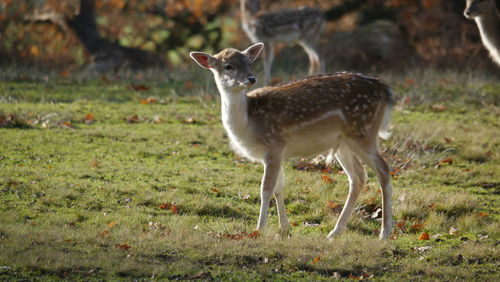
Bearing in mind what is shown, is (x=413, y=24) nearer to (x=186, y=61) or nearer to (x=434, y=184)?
(x=186, y=61)

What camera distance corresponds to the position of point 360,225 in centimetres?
815

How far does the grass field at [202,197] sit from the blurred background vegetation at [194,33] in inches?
216

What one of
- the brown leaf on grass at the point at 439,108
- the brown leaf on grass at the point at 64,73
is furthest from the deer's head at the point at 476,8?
the brown leaf on grass at the point at 64,73

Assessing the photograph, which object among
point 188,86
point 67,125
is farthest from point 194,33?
point 67,125

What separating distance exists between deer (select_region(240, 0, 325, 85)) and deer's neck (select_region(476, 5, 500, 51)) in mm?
5596

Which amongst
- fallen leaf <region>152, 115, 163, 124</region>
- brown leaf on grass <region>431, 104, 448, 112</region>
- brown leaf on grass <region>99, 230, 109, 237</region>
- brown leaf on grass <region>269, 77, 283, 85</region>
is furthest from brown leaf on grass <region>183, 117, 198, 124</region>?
brown leaf on grass <region>99, 230, 109, 237</region>

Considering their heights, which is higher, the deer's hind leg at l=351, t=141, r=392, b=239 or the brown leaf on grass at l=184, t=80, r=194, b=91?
the deer's hind leg at l=351, t=141, r=392, b=239

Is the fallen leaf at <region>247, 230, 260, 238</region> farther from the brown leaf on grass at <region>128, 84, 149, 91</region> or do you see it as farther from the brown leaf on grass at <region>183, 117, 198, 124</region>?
the brown leaf on grass at <region>128, 84, 149, 91</region>

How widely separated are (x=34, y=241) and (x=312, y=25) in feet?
40.1

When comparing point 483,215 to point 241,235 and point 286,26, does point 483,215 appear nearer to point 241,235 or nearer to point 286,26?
point 241,235

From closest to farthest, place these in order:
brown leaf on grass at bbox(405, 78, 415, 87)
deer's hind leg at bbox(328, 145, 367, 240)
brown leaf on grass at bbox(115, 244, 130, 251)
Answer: brown leaf on grass at bbox(115, 244, 130, 251) < deer's hind leg at bbox(328, 145, 367, 240) < brown leaf on grass at bbox(405, 78, 415, 87)

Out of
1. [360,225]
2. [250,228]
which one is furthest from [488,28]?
[250,228]

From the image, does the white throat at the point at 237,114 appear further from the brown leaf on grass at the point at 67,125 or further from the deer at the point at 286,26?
the deer at the point at 286,26

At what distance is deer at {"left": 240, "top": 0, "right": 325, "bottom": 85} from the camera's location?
56.7ft
